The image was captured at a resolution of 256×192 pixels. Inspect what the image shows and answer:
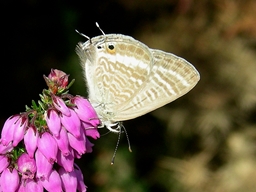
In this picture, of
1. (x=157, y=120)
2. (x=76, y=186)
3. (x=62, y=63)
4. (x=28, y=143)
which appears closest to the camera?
(x=28, y=143)

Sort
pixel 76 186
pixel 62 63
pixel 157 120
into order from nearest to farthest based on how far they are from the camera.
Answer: pixel 76 186 → pixel 62 63 → pixel 157 120

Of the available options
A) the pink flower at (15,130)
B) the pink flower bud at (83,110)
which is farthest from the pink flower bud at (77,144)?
the pink flower at (15,130)

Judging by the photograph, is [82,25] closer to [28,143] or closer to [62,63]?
[62,63]

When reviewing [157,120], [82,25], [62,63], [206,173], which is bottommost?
[206,173]

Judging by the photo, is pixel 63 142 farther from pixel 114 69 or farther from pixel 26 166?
pixel 114 69

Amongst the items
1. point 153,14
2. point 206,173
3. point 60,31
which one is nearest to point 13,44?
point 60,31

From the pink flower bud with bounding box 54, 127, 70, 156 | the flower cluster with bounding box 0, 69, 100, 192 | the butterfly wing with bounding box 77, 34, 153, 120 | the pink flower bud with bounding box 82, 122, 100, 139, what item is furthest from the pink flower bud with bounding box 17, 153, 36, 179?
the butterfly wing with bounding box 77, 34, 153, 120

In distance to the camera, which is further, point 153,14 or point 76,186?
point 153,14

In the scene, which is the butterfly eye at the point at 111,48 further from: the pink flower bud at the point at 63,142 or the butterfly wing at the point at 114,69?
the pink flower bud at the point at 63,142
